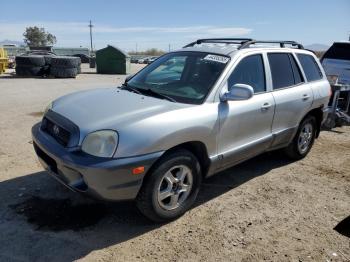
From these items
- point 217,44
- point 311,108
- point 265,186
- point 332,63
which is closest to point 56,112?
point 217,44

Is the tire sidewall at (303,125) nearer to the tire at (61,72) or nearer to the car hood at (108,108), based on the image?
the car hood at (108,108)

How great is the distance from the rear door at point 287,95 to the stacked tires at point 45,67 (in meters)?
16.1

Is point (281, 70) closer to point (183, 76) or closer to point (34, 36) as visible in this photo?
point (183, 76)

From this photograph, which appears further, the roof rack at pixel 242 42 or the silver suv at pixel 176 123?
the roof rack at pixel 242 42

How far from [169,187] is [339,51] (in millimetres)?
8660

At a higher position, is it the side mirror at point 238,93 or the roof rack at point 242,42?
the roof rack at point 242,42

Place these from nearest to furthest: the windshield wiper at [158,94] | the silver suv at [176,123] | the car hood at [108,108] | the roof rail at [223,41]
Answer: the silver suv at [176,123] < the car hood at [108,108] < the windshield wiper at [158,94] < the roof rail at [223,41]

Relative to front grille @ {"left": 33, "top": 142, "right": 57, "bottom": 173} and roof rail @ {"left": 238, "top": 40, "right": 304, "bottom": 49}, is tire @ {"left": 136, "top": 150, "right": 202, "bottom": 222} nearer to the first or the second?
front grille @ {"left": 33, "top": 142, "right": 57, "bottom": 173}

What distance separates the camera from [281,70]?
4871mm

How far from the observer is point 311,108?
5359 mm

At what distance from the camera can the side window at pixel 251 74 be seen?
409 cm

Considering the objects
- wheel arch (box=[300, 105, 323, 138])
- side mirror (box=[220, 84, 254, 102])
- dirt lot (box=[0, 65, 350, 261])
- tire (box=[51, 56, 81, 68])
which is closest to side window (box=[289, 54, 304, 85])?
wheel arch (box=[300, 105, 323, 138])

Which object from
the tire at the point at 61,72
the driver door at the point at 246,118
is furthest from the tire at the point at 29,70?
the driver door at the point at 246,118

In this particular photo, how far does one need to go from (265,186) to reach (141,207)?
1.99 metres
